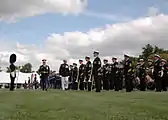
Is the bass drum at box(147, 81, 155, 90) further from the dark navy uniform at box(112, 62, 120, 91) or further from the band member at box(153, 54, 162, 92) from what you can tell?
the band member at box(153, 54, 162, 92)

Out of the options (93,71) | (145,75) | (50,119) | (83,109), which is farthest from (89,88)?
(50,119)

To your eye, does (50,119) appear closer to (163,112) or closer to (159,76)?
(163,112)

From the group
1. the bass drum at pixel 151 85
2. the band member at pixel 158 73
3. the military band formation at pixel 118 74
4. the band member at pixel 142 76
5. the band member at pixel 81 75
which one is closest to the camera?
the band member at pixel 158 73

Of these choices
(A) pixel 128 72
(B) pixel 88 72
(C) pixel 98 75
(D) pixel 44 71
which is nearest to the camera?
(C) pixel 98 75

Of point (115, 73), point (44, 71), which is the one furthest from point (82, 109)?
point (115, 73)

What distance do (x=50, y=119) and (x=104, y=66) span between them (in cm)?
1647

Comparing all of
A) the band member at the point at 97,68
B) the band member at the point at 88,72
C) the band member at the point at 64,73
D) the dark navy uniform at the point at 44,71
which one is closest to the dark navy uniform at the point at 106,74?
the band member at the point at 64,73

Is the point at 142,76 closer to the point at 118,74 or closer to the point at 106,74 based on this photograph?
the point at 118,74

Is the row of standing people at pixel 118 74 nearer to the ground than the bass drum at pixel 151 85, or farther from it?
farther from it

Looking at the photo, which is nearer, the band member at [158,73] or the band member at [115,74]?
the band member at [158,73]

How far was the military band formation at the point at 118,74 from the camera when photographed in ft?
69.7

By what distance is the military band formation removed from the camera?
21250mm

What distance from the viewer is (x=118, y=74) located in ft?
84.2

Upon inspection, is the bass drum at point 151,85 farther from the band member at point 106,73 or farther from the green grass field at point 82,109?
the green grass field at point 82,109
